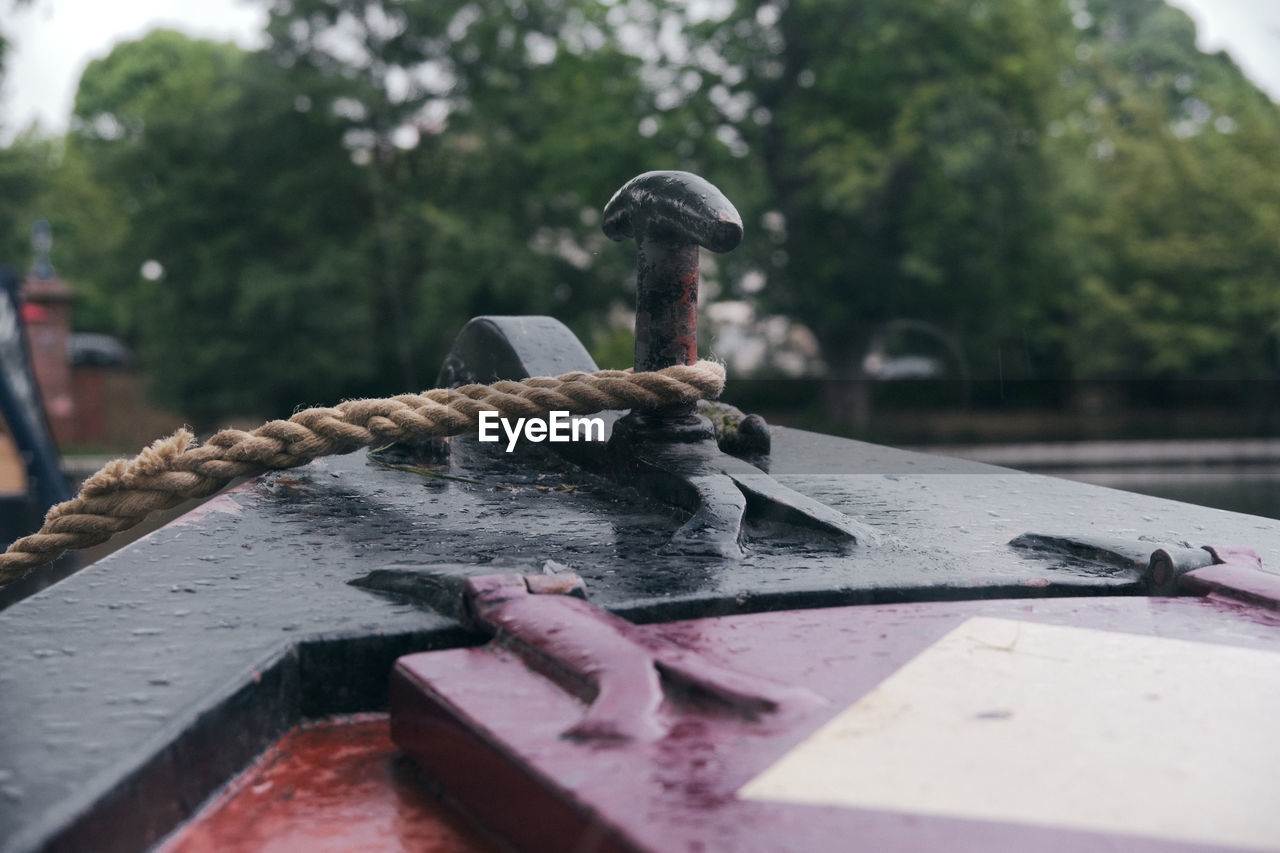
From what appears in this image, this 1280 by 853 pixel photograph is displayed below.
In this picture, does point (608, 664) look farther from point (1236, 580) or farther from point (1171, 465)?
point (1171, 465)

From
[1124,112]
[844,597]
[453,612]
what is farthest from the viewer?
[1124,112]

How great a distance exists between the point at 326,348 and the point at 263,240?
2.10 m

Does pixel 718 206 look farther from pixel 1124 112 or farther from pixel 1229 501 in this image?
pixel 1124 112

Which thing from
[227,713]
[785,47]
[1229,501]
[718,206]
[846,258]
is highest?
[785,47]

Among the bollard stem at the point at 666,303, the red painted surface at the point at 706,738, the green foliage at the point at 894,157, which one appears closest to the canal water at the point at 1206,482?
the green foliage at the point at 894,157

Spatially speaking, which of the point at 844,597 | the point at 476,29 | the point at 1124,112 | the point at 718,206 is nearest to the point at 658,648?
the point at 844,597

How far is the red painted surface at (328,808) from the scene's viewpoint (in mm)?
702

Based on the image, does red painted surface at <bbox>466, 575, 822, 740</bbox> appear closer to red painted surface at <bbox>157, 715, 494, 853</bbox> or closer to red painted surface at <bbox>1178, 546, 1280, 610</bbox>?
red painted surface at <bbox>157, 715, 494, 853</bbox>

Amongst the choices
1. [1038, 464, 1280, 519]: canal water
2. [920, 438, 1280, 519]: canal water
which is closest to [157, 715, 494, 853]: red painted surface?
[1038, 464, 1280, 519]: canal water

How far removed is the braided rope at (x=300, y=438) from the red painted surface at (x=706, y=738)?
46cm

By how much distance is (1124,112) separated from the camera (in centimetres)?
1623

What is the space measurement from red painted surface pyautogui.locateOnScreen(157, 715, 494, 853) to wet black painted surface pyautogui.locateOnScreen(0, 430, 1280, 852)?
0.02 metres

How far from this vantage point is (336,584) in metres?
1.03

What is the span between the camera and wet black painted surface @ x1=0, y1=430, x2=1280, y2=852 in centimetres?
70
